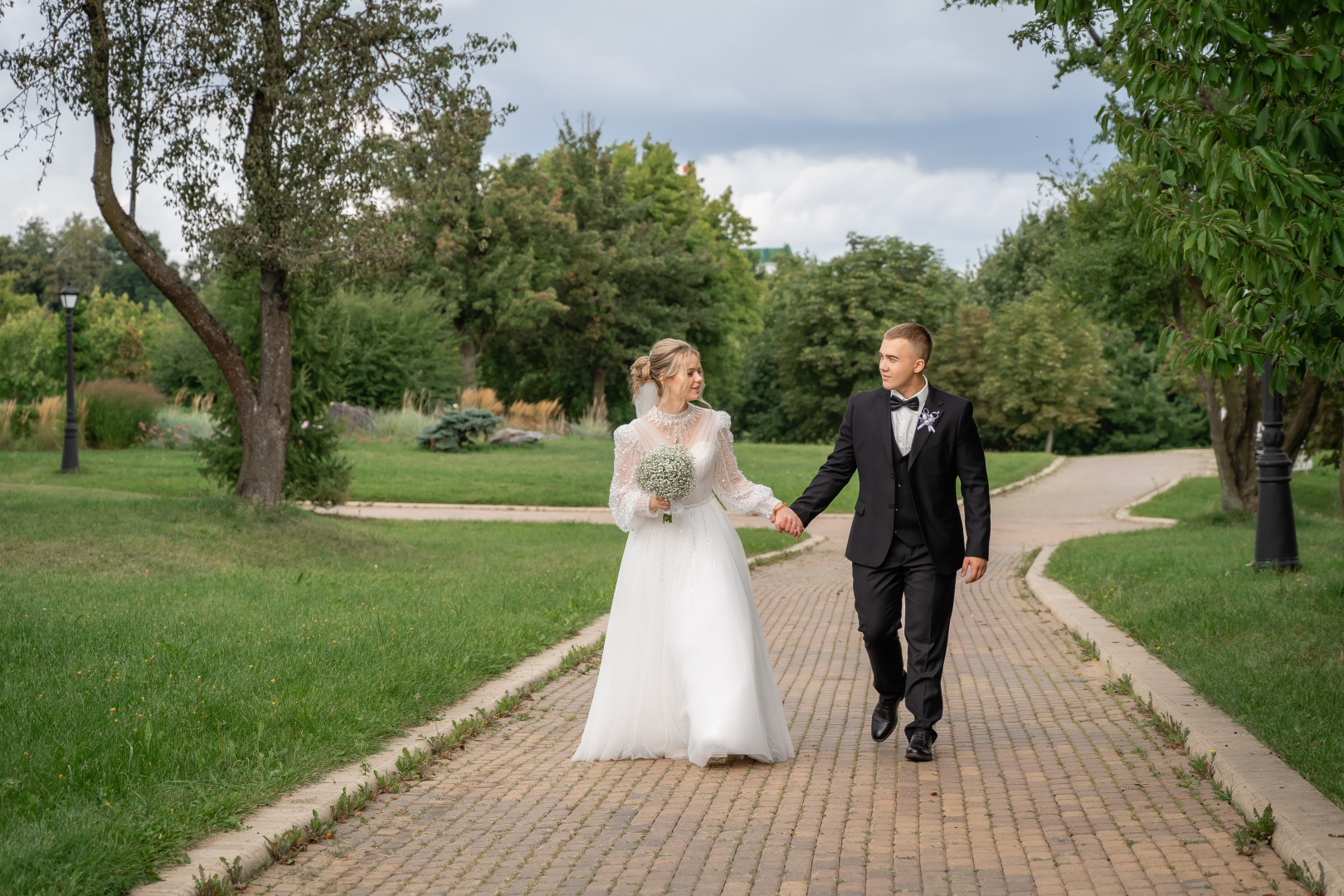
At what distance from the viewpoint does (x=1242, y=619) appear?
31.9 feet

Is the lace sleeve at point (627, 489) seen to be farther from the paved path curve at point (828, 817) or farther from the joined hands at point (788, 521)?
the paved path curve at point (828, 817)

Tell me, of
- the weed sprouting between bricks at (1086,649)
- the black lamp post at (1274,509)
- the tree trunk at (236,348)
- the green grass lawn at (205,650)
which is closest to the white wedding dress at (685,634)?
the green grass lawn at (205,650)

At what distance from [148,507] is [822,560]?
336 inches

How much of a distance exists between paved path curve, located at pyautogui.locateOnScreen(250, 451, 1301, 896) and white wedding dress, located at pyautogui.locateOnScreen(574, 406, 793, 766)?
0.16 meters

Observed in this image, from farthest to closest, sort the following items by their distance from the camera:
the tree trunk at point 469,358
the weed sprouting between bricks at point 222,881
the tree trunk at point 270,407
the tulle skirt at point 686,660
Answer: the tree trunk at point 469,358 → the tree trunk at point 270,407 → the tulle skirt at point 686,660 → the weed sprouting between bricks at point 222,881

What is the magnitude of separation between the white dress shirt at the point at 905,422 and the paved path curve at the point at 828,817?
1.57m

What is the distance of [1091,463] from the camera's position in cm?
3975

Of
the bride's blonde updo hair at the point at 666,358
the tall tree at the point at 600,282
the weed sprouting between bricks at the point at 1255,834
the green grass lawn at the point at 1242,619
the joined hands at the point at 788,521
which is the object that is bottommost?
the weed sprouting between bricks at the point at 1255,834

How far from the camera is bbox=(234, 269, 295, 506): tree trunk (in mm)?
15625

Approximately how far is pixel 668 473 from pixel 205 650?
356 centimetres

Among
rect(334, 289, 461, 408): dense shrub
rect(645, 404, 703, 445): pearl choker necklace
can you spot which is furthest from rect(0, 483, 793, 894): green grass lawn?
rect(334, 289, 461, 408): dense shrub

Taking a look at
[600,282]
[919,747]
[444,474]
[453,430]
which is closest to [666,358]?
[919,747]

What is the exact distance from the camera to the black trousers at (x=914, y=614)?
6.10 m

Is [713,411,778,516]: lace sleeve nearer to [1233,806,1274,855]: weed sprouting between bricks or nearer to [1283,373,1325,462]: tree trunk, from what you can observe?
[1233,806,1274,855]: weed sprouting between bricks
